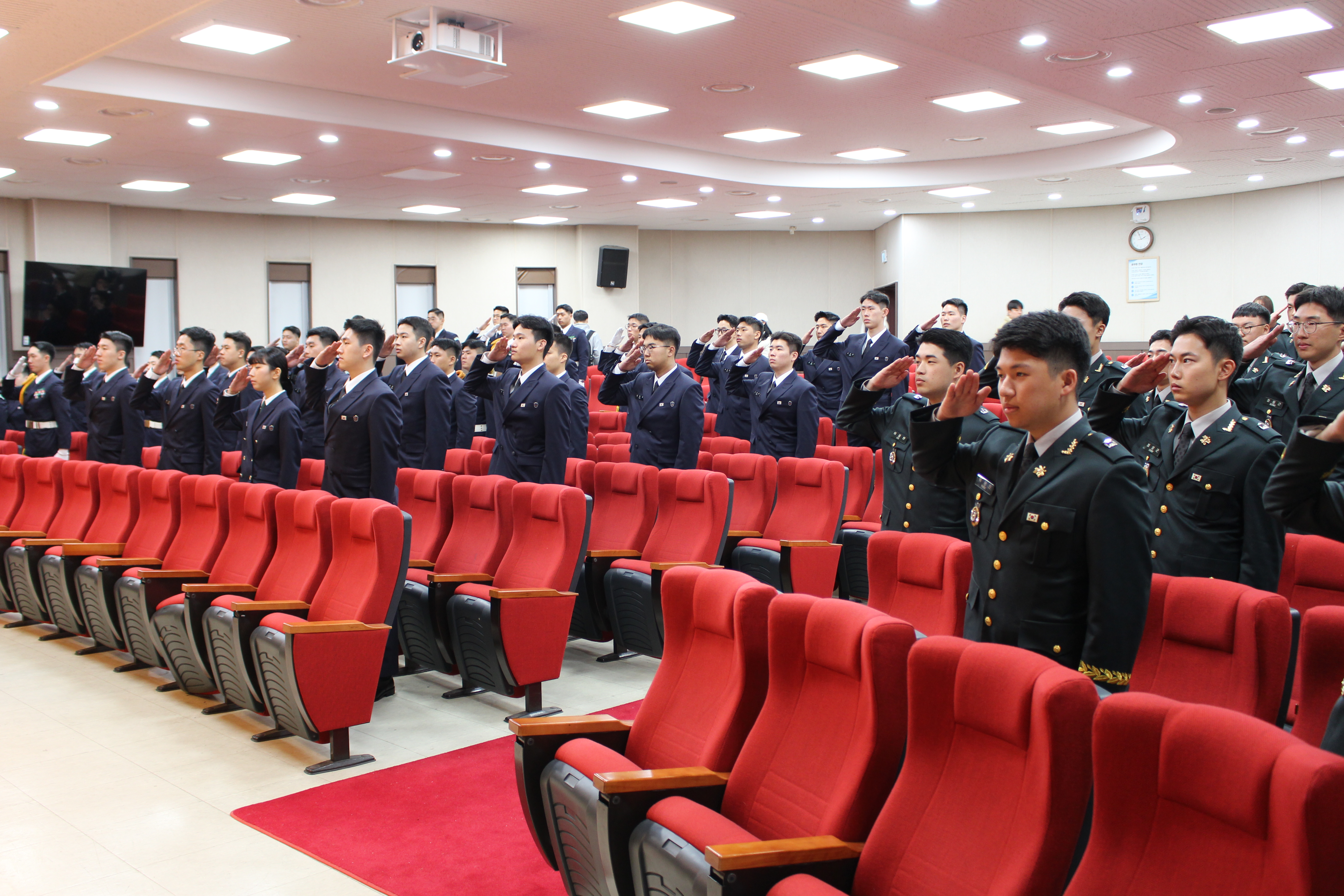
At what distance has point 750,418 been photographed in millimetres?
8672

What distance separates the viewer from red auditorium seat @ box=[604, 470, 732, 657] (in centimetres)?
494

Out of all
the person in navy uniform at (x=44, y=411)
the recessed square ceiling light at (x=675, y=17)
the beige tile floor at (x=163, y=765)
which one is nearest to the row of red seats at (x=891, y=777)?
the beige tile floor at (x=163, y=765)

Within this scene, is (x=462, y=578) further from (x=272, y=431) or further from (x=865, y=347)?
(x=865, y=347)

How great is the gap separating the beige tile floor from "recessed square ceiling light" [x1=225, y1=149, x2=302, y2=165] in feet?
23.1

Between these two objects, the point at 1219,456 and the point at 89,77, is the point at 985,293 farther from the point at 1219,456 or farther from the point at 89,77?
the point at 1219,456

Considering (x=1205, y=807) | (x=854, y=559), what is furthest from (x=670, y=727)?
(x=854, y=559)

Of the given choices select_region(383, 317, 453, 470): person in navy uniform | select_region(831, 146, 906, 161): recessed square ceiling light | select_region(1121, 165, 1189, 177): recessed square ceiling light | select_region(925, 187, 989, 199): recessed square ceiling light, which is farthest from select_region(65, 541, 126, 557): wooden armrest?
select_region(1121, 165, 1189, 177): recessed square ceiling light

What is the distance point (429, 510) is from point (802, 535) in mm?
2137

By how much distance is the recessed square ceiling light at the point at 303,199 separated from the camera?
566 inches

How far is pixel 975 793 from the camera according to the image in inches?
78.7

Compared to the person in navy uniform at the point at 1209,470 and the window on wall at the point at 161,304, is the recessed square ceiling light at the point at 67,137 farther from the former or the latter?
the person in navy uniform at the point at 1209,470

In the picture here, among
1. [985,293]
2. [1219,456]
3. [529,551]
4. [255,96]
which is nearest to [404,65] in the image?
[255,96]

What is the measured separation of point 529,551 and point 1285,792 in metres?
3.72

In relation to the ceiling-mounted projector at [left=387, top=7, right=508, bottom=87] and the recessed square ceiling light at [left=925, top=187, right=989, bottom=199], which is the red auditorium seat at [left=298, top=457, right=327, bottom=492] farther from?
the recessed square ceiling light at [left=925, top=187, right=989, bottom=199]
